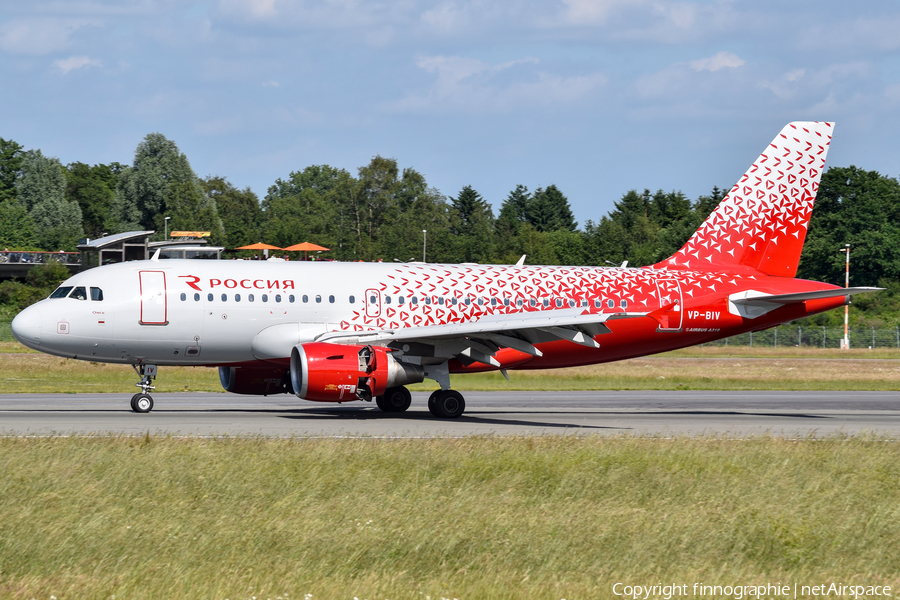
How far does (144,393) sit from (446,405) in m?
7.94

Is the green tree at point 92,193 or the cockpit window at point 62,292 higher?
the green tree at point 92,193

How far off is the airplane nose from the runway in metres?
1.87

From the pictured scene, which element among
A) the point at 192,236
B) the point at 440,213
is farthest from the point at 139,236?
the point at 440,213

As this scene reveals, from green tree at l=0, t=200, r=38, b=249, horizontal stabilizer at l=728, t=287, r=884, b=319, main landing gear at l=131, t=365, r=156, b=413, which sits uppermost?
green tree at l=0, t=200, r=38, b=249

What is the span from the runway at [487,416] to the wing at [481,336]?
176 centimetres

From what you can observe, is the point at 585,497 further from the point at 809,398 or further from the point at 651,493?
the point at 809,398

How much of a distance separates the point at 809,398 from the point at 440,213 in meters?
102

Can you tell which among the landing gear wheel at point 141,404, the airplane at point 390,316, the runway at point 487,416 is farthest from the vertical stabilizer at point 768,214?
the landing gear wheel at point 141,404

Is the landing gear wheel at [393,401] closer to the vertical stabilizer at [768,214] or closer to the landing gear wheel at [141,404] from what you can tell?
the landing gear wheel at [141,404]

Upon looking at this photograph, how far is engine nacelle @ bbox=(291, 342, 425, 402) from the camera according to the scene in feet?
75.7

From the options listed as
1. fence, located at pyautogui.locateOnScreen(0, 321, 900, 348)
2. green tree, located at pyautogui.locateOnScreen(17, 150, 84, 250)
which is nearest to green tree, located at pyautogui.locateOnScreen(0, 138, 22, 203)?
green tree, located at pyautogui.locateOnScreen(17, 150, 84, 250)

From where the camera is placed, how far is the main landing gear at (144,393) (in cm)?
2555

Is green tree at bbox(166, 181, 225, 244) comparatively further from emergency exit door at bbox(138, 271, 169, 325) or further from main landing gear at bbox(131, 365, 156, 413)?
emergency exit door at bbox(138, 271, 169, 325)

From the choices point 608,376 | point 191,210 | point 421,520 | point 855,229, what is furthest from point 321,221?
point 421,520
